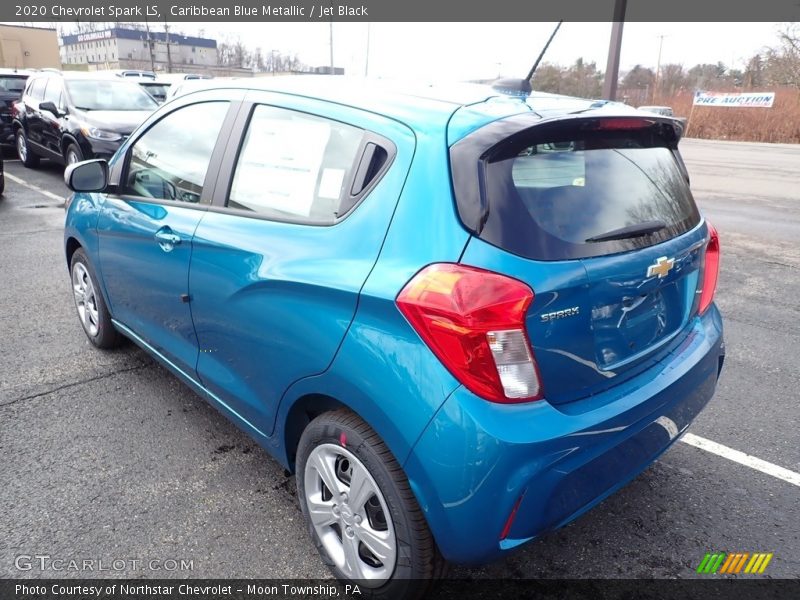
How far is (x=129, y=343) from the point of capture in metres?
4.11

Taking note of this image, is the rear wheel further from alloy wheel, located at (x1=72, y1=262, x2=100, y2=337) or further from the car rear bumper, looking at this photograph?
the car rear bumper

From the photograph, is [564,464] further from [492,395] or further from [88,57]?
[88,57]

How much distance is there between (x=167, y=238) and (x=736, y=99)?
4148 cm

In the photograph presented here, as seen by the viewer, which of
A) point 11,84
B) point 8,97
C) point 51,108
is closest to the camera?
point 51,108

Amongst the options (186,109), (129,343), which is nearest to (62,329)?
(129,343)

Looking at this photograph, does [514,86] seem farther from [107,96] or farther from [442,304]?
[107,96]

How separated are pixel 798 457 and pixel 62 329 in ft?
15.8

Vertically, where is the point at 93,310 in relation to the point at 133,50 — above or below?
below

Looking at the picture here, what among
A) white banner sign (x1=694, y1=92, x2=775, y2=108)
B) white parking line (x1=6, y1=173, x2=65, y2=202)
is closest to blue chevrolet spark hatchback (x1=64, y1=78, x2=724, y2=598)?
white parking line (x1=6, y1=173, x2=65, y2=202)

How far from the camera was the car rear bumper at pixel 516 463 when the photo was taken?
5.41 ft

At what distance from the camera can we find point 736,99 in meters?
36.1

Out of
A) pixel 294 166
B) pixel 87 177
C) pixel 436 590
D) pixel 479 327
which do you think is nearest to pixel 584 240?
pixel 479 327

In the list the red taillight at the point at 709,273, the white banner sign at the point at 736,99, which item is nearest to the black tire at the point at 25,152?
the red taillight at the point at 709,273

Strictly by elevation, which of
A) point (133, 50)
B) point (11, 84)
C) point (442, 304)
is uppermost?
point (133, 50)
